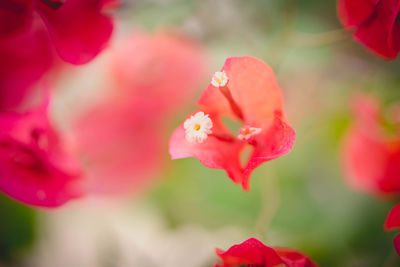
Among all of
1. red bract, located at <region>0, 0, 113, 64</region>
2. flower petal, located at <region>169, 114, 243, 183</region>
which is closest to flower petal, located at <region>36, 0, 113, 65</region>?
red bract, located at <region>0, 0, 113, 64</region>

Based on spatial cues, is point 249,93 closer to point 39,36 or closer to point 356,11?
point 356,11

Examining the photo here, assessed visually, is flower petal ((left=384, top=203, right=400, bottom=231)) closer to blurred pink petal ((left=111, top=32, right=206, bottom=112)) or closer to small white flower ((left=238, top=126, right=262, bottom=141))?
small white flower ((left=238, top=126, right=262, bottom=141))

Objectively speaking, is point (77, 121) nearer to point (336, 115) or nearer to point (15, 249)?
point (15, 249)

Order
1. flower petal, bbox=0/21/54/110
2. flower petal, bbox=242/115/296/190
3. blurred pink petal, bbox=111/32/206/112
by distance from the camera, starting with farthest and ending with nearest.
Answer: blurred pink petal, bbox=111/32/206/112, flower petal, bbox=0/21/54/110, flower petal, bbox=242/115/296/190


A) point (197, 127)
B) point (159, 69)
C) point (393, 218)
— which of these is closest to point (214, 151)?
point (197, 127)

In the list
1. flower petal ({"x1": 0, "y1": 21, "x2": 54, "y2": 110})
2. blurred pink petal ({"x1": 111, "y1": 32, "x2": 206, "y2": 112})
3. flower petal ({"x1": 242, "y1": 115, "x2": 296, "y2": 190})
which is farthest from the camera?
blurred pink petal ({"x1": 111, "y1": 32, "x2": 206, "y2": 112})

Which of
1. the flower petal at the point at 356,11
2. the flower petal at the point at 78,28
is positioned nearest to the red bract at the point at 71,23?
the flower petal at the point at 78,28

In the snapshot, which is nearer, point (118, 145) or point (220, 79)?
point (220, 79)
